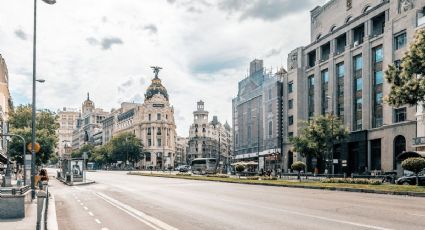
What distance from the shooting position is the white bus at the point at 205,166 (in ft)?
299

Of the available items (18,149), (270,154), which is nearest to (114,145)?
(270,154)

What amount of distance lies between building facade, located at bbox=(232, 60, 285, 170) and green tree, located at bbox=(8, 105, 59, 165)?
113ft

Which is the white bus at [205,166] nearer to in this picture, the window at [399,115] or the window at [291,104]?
the window at [291,104]

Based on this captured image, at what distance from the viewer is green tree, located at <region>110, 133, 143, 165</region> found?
145625 mm

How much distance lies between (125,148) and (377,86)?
3919 inches

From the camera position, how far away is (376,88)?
5900 centimetres

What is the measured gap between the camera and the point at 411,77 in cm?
3183

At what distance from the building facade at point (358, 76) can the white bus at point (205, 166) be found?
625 inches

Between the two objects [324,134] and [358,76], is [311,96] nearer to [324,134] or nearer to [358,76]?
[358,76]

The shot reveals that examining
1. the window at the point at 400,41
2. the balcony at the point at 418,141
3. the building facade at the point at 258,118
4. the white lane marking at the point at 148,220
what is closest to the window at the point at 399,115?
the balcony at the point at 418,141

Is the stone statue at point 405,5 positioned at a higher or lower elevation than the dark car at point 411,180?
higher

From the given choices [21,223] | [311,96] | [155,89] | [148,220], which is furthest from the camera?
[155,89]

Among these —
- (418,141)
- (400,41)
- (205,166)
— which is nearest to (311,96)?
(400,41)

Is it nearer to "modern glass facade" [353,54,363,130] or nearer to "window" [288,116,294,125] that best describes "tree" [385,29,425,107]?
"modern glass facade" [353,54,363,130]
